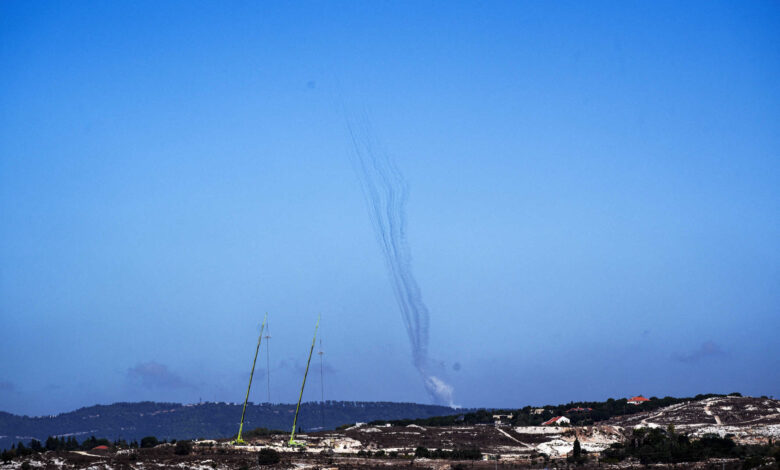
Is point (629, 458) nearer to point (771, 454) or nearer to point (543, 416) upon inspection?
point (771, 454)

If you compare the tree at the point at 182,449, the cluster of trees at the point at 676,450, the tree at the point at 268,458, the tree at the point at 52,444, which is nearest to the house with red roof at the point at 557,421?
the cluster of trees at the point at 676,450

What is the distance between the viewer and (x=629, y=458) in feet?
253

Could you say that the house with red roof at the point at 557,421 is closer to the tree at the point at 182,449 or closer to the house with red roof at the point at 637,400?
the house with red roof at the point at 637,400

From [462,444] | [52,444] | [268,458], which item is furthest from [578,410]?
[52,444]

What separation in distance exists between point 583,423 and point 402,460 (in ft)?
142

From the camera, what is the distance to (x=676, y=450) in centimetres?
7631

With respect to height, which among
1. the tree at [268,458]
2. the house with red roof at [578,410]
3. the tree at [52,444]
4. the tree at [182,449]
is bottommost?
the tree at [268,458]

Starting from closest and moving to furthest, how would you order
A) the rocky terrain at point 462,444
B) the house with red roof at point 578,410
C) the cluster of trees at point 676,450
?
the cluster of trees at point 676,450
the rocky terrain at point 462,444
the house with red roof at point 578,410

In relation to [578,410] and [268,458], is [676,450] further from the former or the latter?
[578,410]

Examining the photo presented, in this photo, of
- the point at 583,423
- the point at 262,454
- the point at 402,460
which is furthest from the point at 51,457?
the point at 583,423

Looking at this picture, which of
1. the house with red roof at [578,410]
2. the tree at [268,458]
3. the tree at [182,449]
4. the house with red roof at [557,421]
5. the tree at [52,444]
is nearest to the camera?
the tree at [268,458]

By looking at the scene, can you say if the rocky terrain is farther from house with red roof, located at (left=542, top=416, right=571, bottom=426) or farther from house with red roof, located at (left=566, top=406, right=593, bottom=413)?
house with red roof, located at (left=566, top=406, right=593, bottom=413)

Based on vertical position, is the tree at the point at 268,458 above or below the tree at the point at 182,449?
below

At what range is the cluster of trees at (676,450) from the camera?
74.3 meters
